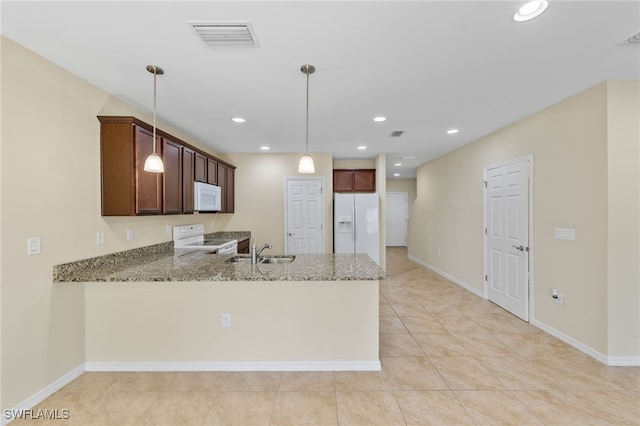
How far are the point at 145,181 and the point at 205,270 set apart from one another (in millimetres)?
1097

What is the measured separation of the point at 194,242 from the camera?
409cm

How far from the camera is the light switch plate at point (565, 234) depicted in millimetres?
2711

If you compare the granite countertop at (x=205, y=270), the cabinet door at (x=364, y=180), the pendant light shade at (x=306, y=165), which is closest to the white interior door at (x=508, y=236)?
the granite countertop at (x=205, y=270)

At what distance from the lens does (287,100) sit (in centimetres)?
275

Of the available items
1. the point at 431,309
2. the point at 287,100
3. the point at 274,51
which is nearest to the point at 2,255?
the point at 274,51

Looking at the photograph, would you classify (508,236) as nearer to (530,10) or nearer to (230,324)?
(530,10)

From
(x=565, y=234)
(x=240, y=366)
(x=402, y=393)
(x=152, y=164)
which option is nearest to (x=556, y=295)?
(x=565, y=234)

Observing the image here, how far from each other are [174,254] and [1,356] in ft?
5.50

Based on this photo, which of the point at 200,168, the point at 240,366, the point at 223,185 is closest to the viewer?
the point at 240,366

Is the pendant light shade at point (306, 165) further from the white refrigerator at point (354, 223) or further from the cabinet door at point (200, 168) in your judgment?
the white refrigerator at point (354, 223)

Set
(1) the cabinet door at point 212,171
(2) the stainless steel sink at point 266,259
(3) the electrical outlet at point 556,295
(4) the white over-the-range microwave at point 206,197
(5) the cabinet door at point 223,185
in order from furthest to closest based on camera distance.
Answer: (5) the cabinet door at point 223,185
(1) the cabinet door at point 212,171
(4) the white over-the-range microwave at point 206,197
(2) the stainless steel sink at point 266,259
(3) the electrical outlet at point 556,295

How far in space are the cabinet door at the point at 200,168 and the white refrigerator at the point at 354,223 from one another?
2327 mm

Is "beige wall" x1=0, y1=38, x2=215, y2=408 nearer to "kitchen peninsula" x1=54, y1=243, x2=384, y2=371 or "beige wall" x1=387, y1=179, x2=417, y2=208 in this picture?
"kitchen peninsula" x1=54, y1=243, x2=384, y2=371

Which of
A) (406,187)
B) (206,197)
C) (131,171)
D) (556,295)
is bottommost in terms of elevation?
(556,295)
